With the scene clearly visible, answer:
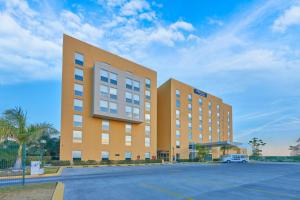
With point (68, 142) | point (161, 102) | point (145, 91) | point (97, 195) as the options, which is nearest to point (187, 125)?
point (161, 102)

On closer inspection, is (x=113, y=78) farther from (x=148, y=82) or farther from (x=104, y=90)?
(x=148, y=82)

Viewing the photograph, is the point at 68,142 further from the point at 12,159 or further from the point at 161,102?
the point at 161,102

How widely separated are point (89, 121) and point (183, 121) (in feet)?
98.8

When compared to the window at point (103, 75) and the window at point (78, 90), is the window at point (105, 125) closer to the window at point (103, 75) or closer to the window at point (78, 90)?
the window at point (78, 90)

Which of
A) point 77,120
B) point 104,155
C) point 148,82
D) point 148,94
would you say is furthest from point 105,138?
point 148,82

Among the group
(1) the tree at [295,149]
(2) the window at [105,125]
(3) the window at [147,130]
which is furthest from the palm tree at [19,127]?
(1) the tree at [295,149]

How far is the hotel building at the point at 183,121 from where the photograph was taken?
6156 centimetres

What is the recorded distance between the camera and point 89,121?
1704 inches

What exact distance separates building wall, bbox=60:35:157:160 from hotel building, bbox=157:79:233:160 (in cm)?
1051

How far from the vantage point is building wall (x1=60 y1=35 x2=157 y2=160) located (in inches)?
1577

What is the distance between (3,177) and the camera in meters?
17.8

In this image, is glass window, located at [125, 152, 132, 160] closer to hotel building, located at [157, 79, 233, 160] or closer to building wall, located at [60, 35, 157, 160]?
building wall, located at [60, 35, 157, 160]

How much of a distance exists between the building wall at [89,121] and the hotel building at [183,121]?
1051cm

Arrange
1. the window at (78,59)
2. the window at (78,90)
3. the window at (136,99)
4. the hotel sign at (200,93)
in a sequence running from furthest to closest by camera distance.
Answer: the hotel sign at (200,93), the window at (136,99), the window at (78,59), the window at (78,90)
